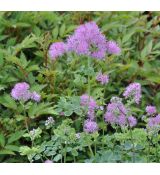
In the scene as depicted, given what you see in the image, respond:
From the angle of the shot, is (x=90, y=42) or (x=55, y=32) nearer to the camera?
(x=90, y=42)

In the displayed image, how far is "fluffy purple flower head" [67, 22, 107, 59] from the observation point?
7.11ft

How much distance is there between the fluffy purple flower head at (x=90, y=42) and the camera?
7.11 feet

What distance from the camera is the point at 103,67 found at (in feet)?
9.20

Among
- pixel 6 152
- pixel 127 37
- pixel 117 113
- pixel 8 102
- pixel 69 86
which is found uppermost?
pixel 127 37

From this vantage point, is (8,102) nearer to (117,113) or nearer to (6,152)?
(6,152)

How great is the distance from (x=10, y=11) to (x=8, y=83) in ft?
1.82

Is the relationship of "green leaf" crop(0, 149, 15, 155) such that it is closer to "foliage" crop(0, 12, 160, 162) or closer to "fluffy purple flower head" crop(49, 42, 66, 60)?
"foliage" crop(0, 12, 160, 162)

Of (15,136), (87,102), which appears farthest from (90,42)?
(15,136)

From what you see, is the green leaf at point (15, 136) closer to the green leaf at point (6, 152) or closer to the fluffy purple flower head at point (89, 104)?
the green leaf at point (6, 152)

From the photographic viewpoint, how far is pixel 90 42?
218 centimetres

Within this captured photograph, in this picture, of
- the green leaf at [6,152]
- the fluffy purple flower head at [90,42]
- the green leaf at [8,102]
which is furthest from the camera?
the green leaf at [8,102]

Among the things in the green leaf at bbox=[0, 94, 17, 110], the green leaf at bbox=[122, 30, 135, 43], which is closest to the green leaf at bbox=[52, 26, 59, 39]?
the green leaf at bbox=[122, 30, 135, 43]

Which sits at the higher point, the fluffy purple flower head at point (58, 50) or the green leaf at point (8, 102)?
the fluffy purple flower head at point (58, 50)

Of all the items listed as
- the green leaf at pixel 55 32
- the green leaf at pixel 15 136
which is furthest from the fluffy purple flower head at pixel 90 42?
the green leaf at pixel 55 32
